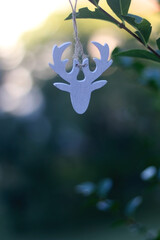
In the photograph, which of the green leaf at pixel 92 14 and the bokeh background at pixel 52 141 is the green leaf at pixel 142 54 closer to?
the green leaf at pixel 92 14

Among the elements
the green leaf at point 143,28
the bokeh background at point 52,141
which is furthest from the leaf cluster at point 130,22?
the bokeh background at point 52,141

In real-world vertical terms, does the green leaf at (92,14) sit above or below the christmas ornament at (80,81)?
above

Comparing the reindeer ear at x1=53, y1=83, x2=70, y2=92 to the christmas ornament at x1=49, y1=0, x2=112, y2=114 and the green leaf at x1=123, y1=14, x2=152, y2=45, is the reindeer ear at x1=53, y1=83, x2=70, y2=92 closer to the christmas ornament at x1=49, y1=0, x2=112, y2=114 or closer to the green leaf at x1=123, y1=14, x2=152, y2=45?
the christmas ornament at x1=49, y1=0, x2=112, y2=114

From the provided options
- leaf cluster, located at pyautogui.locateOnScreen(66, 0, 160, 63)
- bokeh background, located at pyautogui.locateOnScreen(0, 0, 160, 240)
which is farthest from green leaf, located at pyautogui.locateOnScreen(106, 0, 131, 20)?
bokeh background, located at pyautogui.locateOnScreen(0, 0, 160, 240)

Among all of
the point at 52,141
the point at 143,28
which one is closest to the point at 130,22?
the point at 143,28

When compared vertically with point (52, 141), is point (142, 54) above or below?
below

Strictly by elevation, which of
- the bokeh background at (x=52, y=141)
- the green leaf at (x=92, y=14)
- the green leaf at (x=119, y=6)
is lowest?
the green leaf at (x=119, y=6)

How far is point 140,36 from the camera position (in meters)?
0.40

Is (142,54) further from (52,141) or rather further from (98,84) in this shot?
(52,141)

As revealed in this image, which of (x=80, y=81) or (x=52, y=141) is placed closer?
(x=80, y=81)

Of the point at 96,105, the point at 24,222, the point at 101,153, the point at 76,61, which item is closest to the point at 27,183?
the point at 24,222

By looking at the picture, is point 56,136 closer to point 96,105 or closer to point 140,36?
point 96,105

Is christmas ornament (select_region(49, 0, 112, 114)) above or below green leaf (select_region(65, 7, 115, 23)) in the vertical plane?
below

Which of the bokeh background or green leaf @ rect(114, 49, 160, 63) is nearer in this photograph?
green leaf @ rect(114, 49, 160, 63)
